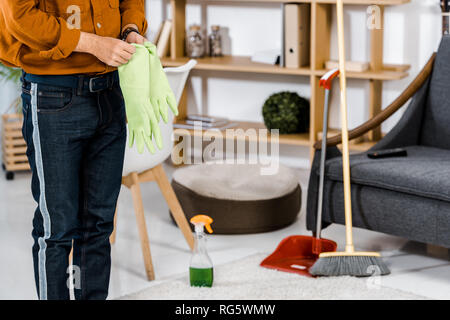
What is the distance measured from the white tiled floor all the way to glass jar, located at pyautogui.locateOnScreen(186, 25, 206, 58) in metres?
1.04

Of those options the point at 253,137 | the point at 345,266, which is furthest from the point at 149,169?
the point at 253,137

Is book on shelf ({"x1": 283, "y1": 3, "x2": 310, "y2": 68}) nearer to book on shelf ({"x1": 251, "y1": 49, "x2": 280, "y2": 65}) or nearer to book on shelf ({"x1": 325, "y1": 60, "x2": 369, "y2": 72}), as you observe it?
book on shelf ({"x1": 251, "y1": 49, "x2": 280, "y2": 65})

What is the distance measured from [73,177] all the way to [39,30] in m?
0.38

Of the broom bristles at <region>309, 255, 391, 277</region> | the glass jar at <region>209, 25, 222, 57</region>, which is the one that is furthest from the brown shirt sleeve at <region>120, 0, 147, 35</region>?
the glass jar at <region>209, 25, 222, 57</region>

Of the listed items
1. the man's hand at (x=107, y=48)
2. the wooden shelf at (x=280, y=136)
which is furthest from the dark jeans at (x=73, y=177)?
the wooden shelf at (x=280, y=136)

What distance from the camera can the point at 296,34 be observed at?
3.74m

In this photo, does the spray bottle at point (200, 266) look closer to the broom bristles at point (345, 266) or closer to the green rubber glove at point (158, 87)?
the broom bristles at point (345, 266)

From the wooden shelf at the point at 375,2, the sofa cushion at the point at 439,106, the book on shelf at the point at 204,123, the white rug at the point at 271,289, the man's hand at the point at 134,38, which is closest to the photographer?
the man's hand at the point at 134,38

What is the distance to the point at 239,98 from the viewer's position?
168 inches

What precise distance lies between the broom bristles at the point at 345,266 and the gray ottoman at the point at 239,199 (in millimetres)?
559

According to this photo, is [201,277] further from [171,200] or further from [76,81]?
[76,81]

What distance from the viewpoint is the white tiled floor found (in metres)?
2.47

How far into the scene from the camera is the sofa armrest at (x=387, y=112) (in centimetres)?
280
